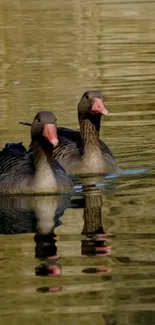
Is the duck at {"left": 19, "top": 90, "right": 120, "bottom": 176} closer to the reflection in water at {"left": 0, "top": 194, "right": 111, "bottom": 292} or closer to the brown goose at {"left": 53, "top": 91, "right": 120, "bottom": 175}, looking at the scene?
the brown goose at {"left": 53, "top": 91, "right": 120, "bottom": 175}

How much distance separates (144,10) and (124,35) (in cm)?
942

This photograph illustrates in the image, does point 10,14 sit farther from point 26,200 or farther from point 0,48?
point 26,200

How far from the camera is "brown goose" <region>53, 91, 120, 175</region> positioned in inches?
615

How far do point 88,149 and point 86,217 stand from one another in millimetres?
3490

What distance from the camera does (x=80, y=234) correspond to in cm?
1179

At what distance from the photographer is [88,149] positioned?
1608 centimetres

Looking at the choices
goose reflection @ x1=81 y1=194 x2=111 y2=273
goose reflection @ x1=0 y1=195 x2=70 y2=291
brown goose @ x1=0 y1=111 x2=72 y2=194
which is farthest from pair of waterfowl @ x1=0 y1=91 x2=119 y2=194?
goose reflection @ x1=81 y1=194 x2=111 y2=273

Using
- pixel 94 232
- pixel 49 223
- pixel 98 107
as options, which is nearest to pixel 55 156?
pixel 98 107

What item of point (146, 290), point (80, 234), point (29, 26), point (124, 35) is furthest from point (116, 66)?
point (146, 290)

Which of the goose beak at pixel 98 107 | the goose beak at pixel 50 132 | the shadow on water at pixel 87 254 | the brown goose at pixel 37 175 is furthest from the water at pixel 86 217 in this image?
the goose beak at pixel 98 107

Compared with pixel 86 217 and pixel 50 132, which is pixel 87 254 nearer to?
pixel 86 217

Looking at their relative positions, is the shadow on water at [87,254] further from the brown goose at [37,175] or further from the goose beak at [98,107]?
the goose beak at [98,107]

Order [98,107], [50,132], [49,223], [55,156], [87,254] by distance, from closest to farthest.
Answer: [87,254]
[49,223]
[50,132]
[98,107]
[55,156]

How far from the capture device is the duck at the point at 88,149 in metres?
15.6
